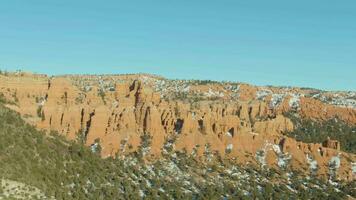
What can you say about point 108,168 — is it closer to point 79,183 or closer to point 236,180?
point 79,183

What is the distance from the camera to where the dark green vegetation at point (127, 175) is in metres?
93.9

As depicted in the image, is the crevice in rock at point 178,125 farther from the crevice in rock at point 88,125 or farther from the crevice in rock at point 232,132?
the crevice in rock at point 88,125

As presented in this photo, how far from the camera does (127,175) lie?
113 m

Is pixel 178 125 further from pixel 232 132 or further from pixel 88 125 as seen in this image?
pixel 88 125

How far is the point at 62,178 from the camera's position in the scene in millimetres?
96250

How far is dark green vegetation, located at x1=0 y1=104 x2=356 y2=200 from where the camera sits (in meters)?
93.9

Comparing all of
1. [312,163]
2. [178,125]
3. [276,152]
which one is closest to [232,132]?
[276,152]

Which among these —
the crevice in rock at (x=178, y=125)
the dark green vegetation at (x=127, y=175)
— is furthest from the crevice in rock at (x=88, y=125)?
the crevice in rock at (x=178, y=125)

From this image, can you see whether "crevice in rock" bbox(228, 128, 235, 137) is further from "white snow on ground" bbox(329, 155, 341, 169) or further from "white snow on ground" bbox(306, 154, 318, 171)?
"white snow on ground" bbox(329, 155, 341, 169)

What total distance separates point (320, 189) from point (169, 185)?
3760 cm

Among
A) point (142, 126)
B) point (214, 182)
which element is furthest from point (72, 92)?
point (214, 182)

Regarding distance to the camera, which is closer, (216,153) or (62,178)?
(62,178)

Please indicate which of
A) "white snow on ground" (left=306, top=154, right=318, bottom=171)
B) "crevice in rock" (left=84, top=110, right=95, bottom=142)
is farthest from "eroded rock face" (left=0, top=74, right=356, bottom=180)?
"white snow on ground" (left=306, top=154, right=318, bottom=171)

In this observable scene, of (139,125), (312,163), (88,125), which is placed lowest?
(312,163)
